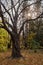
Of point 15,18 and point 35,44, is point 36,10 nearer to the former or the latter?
point 35,44

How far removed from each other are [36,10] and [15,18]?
724 centimetres

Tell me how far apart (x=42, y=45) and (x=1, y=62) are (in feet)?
28.0

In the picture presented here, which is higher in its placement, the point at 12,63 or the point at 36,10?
the point at 36,10

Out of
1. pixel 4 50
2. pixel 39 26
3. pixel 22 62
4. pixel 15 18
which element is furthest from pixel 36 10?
pixel 22 62

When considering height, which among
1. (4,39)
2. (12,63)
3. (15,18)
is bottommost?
(12,63)

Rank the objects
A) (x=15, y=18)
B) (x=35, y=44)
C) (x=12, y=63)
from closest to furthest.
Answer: (x=12, y=63) → (x=15, y=18) → (x=35, y=44)

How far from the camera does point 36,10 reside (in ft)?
71.2

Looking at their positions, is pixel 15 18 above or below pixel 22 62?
above

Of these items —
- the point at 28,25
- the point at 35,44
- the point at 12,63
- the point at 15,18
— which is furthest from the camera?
the point at 28,25

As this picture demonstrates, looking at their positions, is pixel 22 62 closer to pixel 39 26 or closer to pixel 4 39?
pixel 4 39

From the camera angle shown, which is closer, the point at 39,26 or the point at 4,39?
the point at 4,39

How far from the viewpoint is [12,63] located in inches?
530

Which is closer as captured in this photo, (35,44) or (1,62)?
(1,62)

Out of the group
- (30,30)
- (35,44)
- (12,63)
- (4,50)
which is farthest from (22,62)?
(30,30)
